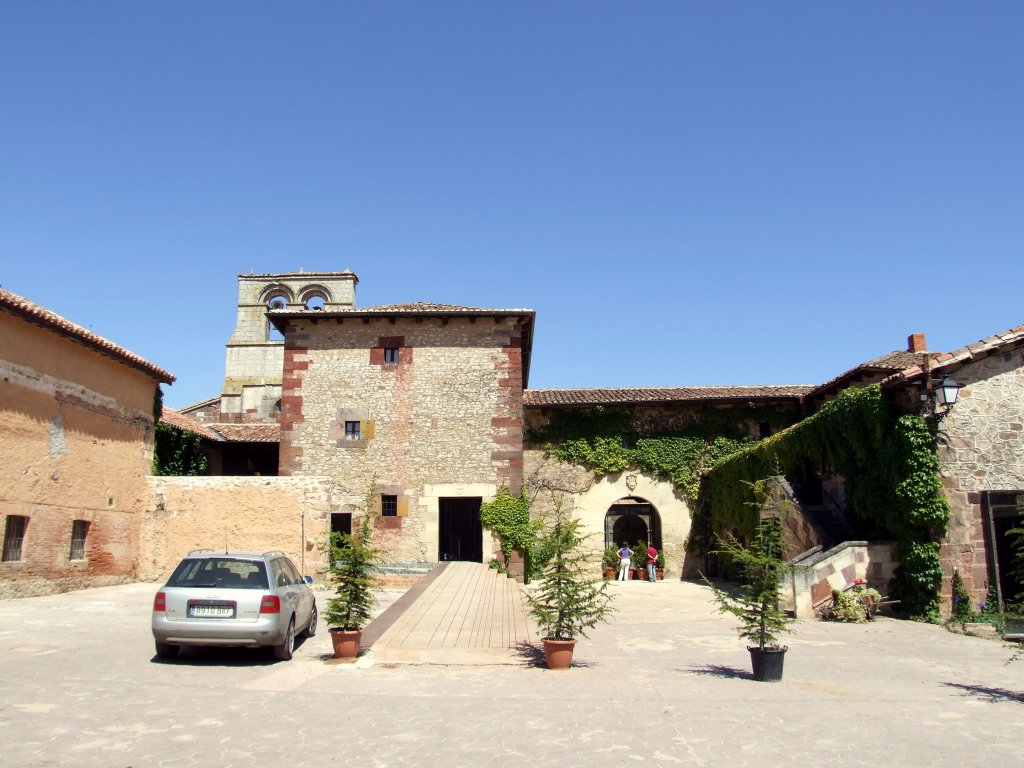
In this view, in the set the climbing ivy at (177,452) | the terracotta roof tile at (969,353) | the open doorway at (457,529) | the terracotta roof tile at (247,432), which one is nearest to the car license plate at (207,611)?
the terracotta roof tile at (969,353)

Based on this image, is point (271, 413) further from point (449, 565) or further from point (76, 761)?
point (76, 761)

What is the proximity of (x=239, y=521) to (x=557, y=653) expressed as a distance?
13.2 metres

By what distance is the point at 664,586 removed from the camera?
23391 millimetres

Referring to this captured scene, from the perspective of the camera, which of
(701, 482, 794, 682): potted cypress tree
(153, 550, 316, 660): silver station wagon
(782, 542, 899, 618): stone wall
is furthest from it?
(782, 542, 899, 618): stone wall

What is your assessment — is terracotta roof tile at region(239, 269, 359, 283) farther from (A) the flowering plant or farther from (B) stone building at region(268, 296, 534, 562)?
(A) the flowering plant

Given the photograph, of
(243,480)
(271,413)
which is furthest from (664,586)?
(271,413)

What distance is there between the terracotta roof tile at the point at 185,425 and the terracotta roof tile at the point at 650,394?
10599mm

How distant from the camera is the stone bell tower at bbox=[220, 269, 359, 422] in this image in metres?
42.9

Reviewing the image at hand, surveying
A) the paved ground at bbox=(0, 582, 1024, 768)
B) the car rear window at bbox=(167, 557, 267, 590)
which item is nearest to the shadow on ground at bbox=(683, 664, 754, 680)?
the paved ground at bbox=(0, 582, 1024, 768)

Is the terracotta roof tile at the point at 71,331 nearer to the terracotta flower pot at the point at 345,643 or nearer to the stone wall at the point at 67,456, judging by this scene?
the stone wall at the point at 67,456

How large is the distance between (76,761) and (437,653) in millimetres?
5411

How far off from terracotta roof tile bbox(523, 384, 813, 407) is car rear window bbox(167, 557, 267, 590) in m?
16.5

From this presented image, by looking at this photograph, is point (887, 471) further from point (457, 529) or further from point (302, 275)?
point (302, 275)

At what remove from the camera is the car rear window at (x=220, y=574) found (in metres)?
9.47
